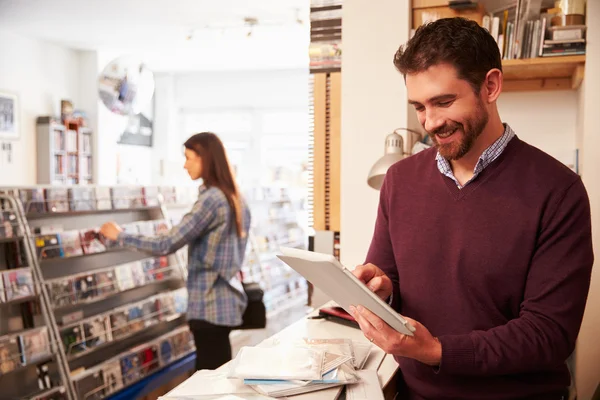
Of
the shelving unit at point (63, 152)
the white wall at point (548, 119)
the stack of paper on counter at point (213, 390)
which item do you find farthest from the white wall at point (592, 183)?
the shelving unit at point (63, 152)

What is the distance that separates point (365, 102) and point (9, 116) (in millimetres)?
6493

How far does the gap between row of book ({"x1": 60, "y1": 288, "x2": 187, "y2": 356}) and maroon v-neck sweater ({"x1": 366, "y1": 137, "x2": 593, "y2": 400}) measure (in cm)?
262

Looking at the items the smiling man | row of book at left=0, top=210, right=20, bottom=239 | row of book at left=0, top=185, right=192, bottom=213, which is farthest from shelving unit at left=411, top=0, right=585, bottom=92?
row of book at left=0, top=210, right=20, bottom=239

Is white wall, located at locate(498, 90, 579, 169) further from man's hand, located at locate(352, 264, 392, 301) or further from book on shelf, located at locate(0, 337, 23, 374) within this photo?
book on shelf, located at locate(0, 337, 23, 374)

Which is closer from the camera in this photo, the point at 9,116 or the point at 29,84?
the point at 9,116

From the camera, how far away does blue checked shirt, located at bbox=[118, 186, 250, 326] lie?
3254 millimetres

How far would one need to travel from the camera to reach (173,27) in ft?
25.6

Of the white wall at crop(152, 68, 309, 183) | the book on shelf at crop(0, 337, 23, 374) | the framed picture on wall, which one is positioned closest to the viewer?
the book on shelf at crop(0, 337, 23, 374)

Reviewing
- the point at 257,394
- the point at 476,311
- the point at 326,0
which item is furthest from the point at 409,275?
the point at 326,0

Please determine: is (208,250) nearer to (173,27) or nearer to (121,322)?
(121,322)

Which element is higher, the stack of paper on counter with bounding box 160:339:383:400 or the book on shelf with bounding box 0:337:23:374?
the stack of paper on counter with bounding box 160:339:383:400

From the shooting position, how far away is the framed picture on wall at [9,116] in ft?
25.6

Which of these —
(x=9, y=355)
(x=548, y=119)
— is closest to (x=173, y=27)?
(x=9, y=355)

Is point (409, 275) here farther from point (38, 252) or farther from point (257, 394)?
point (38, 252)
